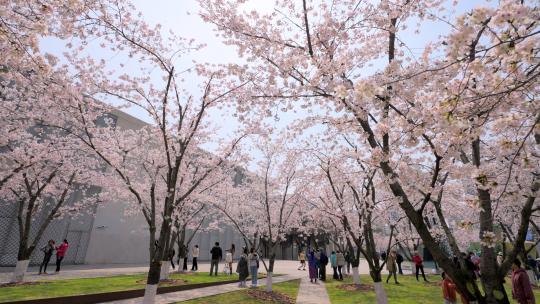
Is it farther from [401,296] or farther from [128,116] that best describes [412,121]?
[128,116]

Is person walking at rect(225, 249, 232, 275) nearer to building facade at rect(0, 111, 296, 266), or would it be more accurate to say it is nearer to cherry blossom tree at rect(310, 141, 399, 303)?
cherry blossom tree at rect(310, 141, 399, 303)

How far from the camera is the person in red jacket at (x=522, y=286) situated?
7.27 m

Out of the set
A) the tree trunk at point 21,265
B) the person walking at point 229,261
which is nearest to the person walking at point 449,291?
the person walking at point 229,261

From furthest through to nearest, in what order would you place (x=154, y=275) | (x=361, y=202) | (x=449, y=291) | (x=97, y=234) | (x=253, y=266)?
(x=97, y=234), (x=253, y=266), (x=361, y=202), (x=449, y=291), (x=154, y=275)

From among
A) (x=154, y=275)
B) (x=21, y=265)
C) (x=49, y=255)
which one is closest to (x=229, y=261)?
(x=49, y=255)

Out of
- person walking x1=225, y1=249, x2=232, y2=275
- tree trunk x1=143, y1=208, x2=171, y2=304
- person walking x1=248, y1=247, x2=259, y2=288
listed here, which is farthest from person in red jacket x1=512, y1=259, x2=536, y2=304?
person walking x1=225, y1=249, x2=232, y2=275

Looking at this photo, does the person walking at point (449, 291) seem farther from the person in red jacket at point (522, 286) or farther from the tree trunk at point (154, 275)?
the tree trunk at point (154, 275)

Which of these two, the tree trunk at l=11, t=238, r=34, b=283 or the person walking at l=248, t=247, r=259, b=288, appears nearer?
the tree trunk at l=11, t=238, r=34, b=283

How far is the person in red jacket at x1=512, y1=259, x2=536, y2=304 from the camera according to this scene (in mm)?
7267

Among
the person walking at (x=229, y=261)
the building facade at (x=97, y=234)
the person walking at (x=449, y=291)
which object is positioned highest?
the building facade at (x=97, y=234)

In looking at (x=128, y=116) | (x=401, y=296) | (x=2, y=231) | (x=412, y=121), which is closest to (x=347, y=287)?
(x=401, y=296)

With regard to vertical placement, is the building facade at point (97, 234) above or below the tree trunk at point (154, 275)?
above

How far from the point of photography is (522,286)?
7309 mm

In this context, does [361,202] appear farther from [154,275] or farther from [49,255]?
[49,255]
